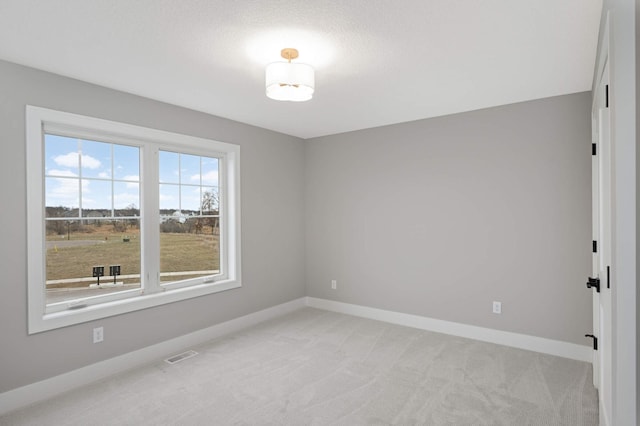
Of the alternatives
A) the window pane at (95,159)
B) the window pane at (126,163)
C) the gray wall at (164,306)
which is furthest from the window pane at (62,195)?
the window pane at (126,163)

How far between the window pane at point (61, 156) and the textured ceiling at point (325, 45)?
56 cm

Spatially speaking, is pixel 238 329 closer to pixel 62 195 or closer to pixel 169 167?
pixel 169 167

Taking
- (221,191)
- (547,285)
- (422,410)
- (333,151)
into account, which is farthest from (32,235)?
(547,285)

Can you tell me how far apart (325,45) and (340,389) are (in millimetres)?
2558

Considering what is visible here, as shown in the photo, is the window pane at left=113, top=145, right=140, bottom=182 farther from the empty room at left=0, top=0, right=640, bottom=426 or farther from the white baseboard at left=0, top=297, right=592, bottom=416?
the white baseboard at left=0, top=297, right=592, bottom=416

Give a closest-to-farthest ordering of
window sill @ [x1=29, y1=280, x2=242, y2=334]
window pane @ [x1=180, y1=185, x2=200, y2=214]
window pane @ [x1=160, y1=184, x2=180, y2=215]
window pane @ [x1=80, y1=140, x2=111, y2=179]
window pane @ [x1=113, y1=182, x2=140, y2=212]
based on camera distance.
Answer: window sill @ [x1=29, y1=280, x2=242, y2=334], window pane @ [x1=80, y1=140, x2=111, y2=179], window pane @ [x1=113, y1=182, x2=140, y2=212], window pane @ [x1=160, y1=184, x2=180, y2=215], window pane @ [x1=180, y1=185, x2=200, y2=214]

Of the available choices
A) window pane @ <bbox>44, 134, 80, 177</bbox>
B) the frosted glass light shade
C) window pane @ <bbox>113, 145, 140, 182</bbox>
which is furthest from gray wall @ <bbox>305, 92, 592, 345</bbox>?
window pane @ <bbox>44, 134, 80, 177</bbox>

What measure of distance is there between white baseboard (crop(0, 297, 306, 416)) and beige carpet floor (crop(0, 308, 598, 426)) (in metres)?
0.09

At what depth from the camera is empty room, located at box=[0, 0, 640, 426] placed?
2.05m

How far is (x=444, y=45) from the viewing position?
235 cm

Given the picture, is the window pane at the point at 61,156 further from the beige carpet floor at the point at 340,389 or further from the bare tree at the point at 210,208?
the beige carpet floor at the point at 340,389

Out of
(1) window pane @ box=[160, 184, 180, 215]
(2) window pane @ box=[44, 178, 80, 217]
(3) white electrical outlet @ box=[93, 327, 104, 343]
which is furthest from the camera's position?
(1) window pane @ box=[160, 184, 180, 215]

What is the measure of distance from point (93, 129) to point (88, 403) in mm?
2192

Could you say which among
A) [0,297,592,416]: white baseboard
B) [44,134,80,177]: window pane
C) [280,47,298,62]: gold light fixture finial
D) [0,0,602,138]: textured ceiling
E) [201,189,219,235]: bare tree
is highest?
[0,0,602,138]: textured ceiling
